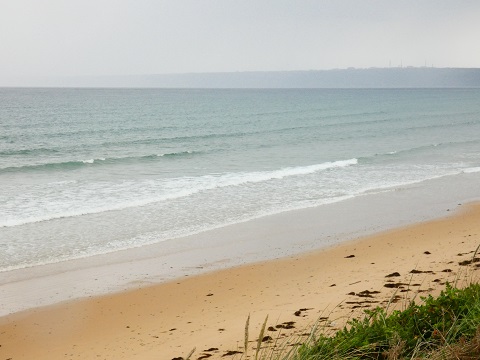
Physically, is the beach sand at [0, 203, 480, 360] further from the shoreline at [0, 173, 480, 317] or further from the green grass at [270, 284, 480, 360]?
the green grass at [270, 284, 480, 360]

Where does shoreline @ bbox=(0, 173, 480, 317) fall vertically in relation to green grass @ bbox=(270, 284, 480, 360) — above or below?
below

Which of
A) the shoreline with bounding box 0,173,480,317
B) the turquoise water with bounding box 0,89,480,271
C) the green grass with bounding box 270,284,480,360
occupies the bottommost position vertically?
the shoreline with bounding box 0,173,480,317

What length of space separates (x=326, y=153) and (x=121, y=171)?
12001 mm

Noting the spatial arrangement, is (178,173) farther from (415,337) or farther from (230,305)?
(415,337)

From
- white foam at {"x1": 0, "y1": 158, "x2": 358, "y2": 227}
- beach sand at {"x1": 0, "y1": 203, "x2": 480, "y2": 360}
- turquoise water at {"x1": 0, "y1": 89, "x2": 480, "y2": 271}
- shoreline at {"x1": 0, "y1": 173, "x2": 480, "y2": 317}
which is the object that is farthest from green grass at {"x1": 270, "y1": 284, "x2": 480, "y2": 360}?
white foam at {"x1": 0, "y1": 158, "x2": 358, "y2": 227}

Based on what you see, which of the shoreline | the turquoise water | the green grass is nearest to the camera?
the green grass

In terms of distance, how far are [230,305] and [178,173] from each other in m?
16.3

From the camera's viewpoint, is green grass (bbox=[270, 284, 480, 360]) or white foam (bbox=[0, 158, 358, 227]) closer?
green grass (bbox=[270, 284, 480, 360])

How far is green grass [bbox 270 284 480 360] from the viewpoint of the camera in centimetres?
386

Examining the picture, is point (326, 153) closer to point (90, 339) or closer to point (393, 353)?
point (90, 339)

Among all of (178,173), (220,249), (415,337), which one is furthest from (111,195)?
(415,337)

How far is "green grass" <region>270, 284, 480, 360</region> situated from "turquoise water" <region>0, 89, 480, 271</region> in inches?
367

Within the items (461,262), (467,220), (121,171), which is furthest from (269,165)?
(461,262)

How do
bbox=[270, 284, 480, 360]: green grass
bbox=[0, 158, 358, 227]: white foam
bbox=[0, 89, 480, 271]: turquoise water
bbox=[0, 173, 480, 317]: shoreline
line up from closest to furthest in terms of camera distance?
bbox=[270, 284, 480, 360]: green grass
bbox=[0, 173, 480, 317]: shoreline
bbox=[0, 89, 480, 271]: turquoise water
bbox=[0, 158, 358, 227]: white foam
